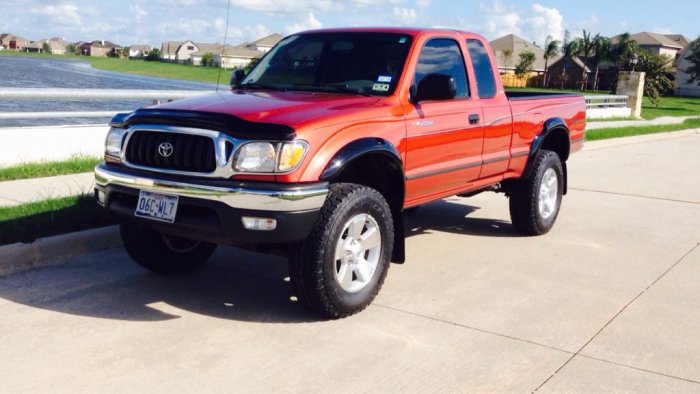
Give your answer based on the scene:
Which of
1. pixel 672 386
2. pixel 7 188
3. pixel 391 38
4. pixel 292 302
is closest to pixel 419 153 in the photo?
pixel 391 38

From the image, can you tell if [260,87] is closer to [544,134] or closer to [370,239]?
[370,239]

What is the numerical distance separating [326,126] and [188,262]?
5.84 feet

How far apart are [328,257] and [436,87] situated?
61.1 inches

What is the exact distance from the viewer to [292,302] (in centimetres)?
510

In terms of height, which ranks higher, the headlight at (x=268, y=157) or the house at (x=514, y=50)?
the house at (x=514, y=50)

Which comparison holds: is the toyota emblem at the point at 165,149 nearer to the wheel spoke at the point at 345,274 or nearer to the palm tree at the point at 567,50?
the wheel spoke at the point at 345,274

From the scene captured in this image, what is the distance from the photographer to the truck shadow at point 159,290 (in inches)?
189

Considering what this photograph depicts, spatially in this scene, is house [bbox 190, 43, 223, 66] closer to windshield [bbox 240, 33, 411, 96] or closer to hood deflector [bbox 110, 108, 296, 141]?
windshield [bbox 240, 33, 411, 96]

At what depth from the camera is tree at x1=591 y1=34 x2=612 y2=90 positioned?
85250mm

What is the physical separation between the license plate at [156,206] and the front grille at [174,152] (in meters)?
0.18

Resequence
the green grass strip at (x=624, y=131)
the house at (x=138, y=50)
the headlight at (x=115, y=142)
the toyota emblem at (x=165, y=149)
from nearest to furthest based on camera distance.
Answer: the toyota emblem at (x=165, y=149) < the headlight at (x=115, y=142) < the green grass strip at (x=624, y=131) < the house at (x=138, y=50)

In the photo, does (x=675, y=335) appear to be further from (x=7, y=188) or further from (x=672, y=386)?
(x=7, y=188)

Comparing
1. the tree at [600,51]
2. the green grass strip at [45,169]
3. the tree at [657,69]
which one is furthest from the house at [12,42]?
the green grass strip at [45,169]

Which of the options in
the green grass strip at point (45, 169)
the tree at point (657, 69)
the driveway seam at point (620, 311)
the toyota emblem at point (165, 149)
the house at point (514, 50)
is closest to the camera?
the driveway seam at point (620, 311)
